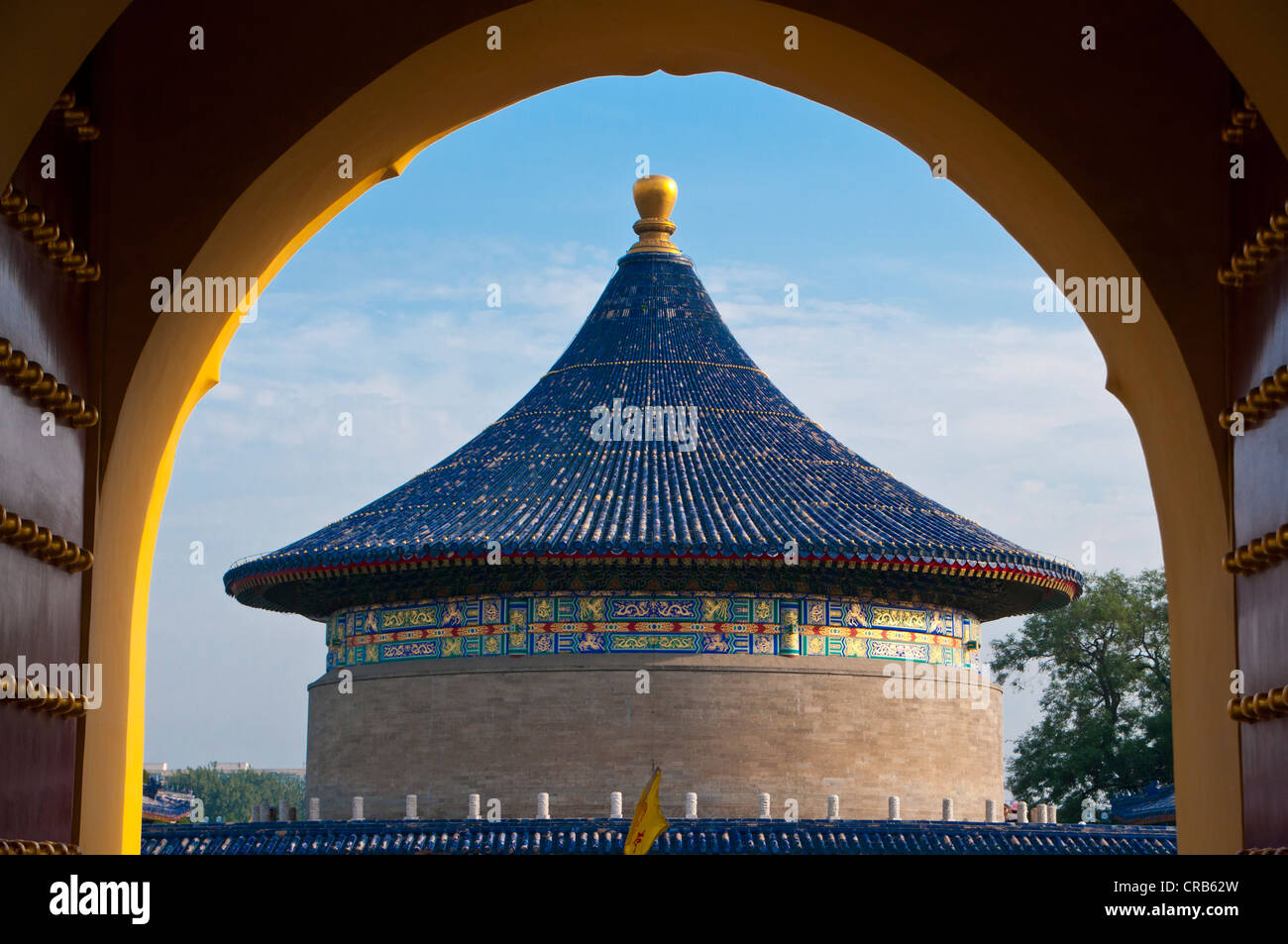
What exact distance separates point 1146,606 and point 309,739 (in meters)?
18.9

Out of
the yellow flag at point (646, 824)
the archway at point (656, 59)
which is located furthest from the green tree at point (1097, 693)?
the archway at point (656, 59)

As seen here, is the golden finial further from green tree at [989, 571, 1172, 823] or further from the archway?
the archway

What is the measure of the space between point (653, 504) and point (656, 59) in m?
15.7

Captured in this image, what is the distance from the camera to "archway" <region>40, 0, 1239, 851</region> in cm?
434

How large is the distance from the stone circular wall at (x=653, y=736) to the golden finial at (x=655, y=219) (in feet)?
25.6

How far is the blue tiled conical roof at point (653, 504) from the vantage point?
19516 millimetres

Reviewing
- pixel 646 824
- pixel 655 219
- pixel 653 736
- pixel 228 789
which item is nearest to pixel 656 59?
pixel 646 824

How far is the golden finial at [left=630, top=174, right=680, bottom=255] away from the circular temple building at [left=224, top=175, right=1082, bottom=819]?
4.44 meters

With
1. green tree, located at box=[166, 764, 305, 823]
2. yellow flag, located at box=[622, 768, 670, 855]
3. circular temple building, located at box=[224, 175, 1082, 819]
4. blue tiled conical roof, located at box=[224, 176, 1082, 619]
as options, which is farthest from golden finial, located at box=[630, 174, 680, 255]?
green tree, located at box=[166, 764, 305, 823]

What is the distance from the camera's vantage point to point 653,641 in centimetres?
1959

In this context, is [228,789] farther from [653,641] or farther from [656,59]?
[656,59]

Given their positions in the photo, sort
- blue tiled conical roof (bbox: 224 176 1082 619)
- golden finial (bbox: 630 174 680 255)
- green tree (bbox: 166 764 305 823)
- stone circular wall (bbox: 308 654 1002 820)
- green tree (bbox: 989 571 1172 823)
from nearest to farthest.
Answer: stone circular wall (bbox: 308 654 1002 820)
blue tiled conical roof (bbox: 224 176 1082 619)
golden finial (bbox: 630 174 680 255)
green tree (bbox: 989 571 1172 823)
green tree (bbox: 166 764 305 823)

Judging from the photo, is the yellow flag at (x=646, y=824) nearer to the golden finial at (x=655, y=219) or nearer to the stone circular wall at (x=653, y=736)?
the stone circular wall at (x=653, y=736)
